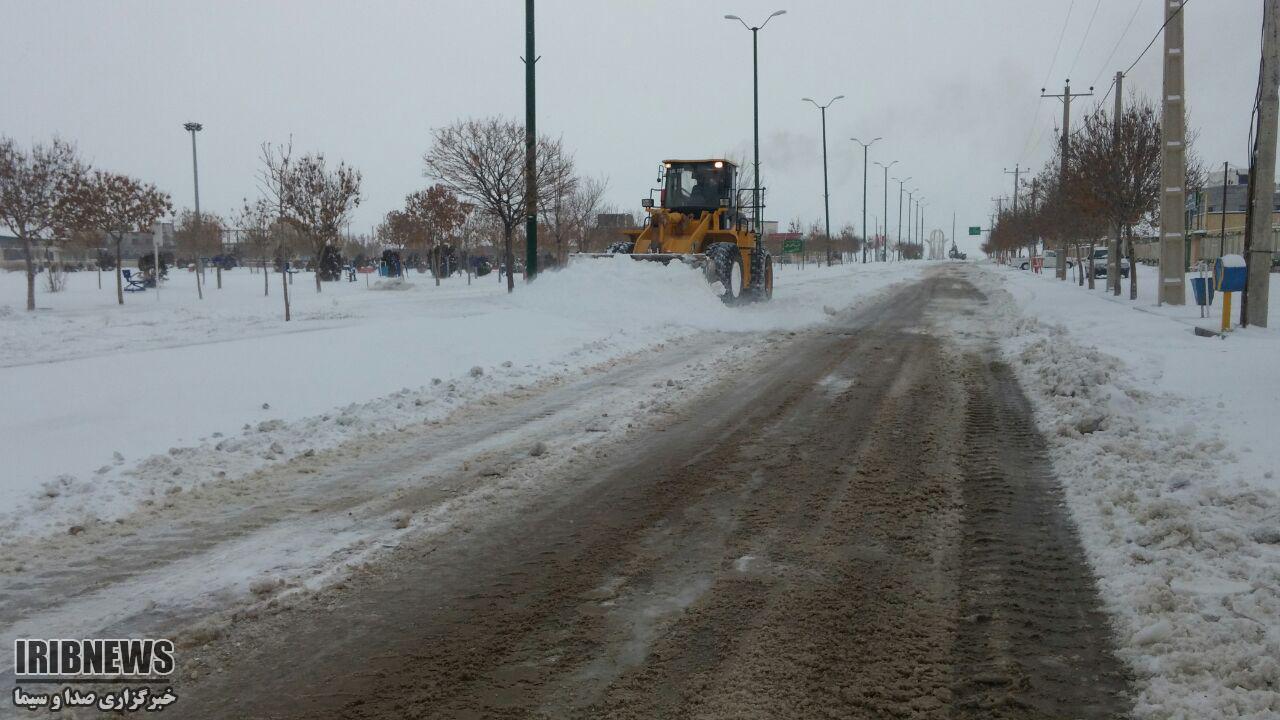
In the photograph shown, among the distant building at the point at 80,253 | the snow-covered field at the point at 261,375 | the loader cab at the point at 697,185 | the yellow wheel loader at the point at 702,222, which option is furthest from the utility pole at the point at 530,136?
the distant building at the point at 80,253

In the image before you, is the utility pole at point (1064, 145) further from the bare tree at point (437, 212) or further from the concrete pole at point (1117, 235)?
the bare tree at point (437, 212)

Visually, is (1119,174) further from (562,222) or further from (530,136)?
(562,222)

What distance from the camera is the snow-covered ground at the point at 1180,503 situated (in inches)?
140

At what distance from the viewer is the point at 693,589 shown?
4555 mm

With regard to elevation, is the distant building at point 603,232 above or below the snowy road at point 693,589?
above

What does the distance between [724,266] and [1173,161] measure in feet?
34.7

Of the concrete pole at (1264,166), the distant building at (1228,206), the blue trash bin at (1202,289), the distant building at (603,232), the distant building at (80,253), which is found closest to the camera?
the concrete pole at (1264,166)

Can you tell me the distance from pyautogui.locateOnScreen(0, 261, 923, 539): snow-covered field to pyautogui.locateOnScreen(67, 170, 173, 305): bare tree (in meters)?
7.39

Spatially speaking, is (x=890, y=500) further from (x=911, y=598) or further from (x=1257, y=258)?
(x=1257, y=258)

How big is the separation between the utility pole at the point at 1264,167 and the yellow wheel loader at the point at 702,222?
32.6 feet

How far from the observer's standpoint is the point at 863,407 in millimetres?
9539

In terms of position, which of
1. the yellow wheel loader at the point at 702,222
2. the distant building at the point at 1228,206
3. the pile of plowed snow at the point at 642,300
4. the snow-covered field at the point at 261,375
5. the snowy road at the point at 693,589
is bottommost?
the snowy road at the point at 693,589

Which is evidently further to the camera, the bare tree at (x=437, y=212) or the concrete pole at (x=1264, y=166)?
the bare tree at (x=437, y=212)

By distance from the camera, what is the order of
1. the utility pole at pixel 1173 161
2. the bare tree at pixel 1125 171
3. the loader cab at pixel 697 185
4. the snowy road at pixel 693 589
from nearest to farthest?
the snowy road at pixel 693 589 → the utility pole at pixel 1173 161 → the loader cab at pixel 697 185 → the bare tree at pixel 1125 171
